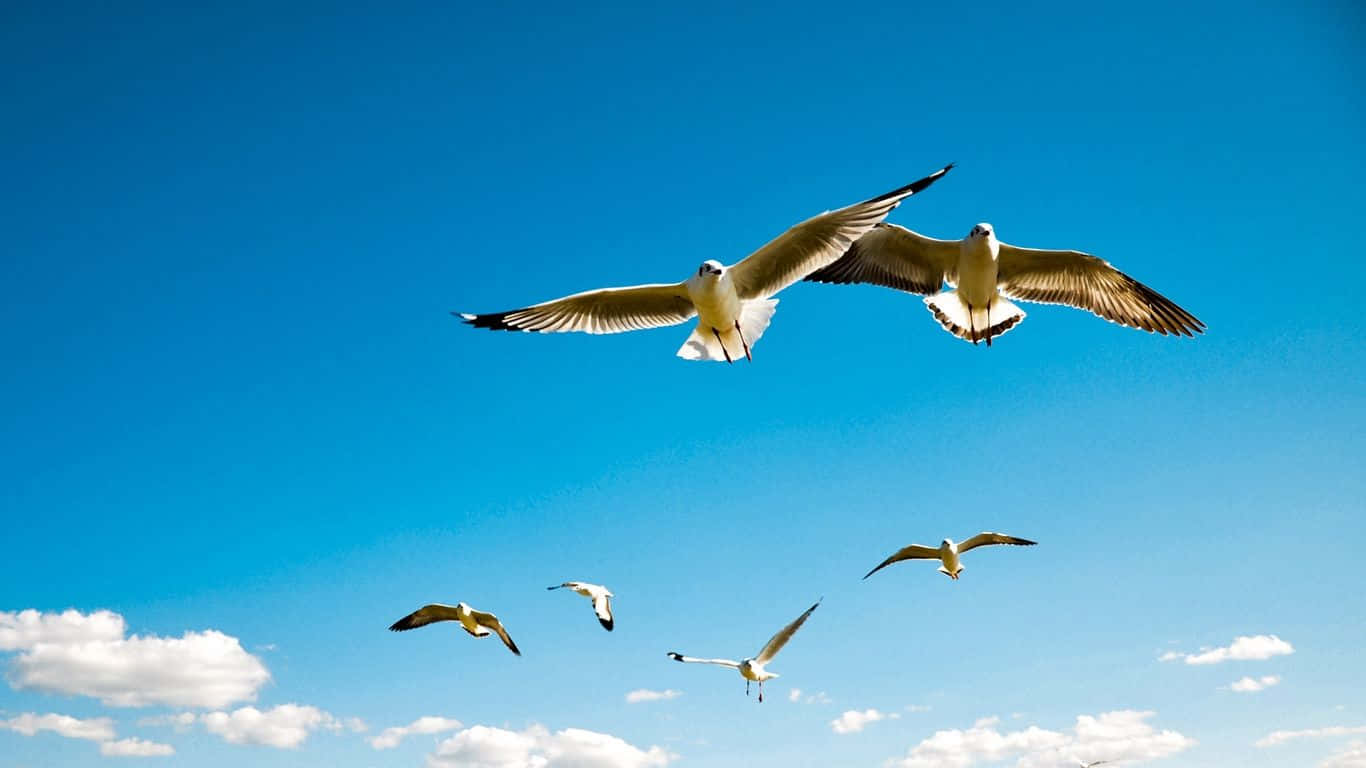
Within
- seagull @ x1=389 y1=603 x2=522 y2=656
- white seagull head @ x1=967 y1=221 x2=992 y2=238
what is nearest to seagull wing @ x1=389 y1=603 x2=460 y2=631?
seagull @ x1=389 y1=603 x2=522 y2=656

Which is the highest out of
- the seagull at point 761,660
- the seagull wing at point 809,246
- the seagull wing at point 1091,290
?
the seagull wing at point 1091,290

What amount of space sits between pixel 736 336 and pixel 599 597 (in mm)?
4800

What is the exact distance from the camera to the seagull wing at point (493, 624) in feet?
56.6

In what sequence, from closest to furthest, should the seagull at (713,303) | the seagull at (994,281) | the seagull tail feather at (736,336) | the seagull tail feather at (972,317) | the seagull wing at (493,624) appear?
the seagull at (713,303)
the seagull tail feather at (736,336)
the seagull at (994,281)
the seagull tail feather at (972,317)
the seagull wing at (493,624)

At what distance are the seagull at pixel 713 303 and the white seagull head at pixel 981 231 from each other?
2.26 metres

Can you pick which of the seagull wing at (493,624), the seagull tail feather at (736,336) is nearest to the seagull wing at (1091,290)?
the seagull tail feather at (736,336)

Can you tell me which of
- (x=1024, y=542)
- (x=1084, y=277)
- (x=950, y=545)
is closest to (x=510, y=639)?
(x=950, y=545)

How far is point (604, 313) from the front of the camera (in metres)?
14.4

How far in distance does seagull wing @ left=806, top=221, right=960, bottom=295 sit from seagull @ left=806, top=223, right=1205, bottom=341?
0.01m

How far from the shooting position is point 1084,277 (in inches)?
619

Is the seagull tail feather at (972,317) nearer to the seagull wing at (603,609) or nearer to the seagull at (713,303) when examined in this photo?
the seagull at (713,303)

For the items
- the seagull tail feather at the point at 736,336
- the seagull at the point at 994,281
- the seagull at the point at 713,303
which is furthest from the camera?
the seagull at the point at 994,281

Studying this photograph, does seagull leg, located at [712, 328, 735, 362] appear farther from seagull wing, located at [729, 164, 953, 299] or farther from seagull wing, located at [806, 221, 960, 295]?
seagull wing, located at [806, 221, 960, 295]

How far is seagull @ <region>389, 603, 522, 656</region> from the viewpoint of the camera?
1731 centimetres
